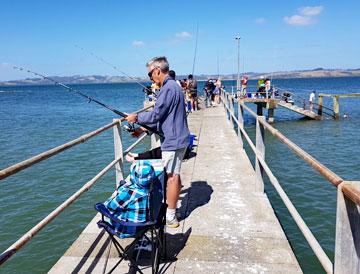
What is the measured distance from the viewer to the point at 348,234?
2.06 m

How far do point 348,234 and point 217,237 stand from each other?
7.13 ft

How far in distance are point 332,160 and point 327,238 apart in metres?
7.65

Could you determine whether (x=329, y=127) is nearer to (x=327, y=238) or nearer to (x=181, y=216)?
(x=327, y=238)

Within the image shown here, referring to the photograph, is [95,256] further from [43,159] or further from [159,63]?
[159,63]

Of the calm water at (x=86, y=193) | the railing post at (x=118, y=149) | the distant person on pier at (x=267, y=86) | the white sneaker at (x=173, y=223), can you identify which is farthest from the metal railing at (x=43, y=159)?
the distant person on pier at (x=267, y=86)

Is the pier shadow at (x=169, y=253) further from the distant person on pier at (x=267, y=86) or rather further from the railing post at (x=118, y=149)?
the distant person on pier at (x=267, y=86)

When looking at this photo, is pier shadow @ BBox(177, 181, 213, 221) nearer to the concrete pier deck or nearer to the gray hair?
the concrete pier deck

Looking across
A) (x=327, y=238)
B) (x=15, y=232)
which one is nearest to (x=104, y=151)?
(x=15, y=232)

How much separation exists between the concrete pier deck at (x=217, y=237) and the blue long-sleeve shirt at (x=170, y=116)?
105cm

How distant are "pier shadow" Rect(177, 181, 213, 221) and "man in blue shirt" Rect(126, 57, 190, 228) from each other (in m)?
0.67

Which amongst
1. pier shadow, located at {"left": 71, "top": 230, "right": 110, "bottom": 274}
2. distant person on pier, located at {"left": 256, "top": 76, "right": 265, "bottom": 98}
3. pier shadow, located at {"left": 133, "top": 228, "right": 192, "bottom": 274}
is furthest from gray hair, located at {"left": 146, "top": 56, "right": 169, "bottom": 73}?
distant person on pier, located at {"left": 256, "top": 76, "right": 265, "bottom": 98}

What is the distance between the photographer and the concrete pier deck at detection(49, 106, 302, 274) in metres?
3.51

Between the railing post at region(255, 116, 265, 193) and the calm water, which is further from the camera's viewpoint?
the calm water

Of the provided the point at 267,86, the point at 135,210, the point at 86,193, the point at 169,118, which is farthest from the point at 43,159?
the point at 267,86
